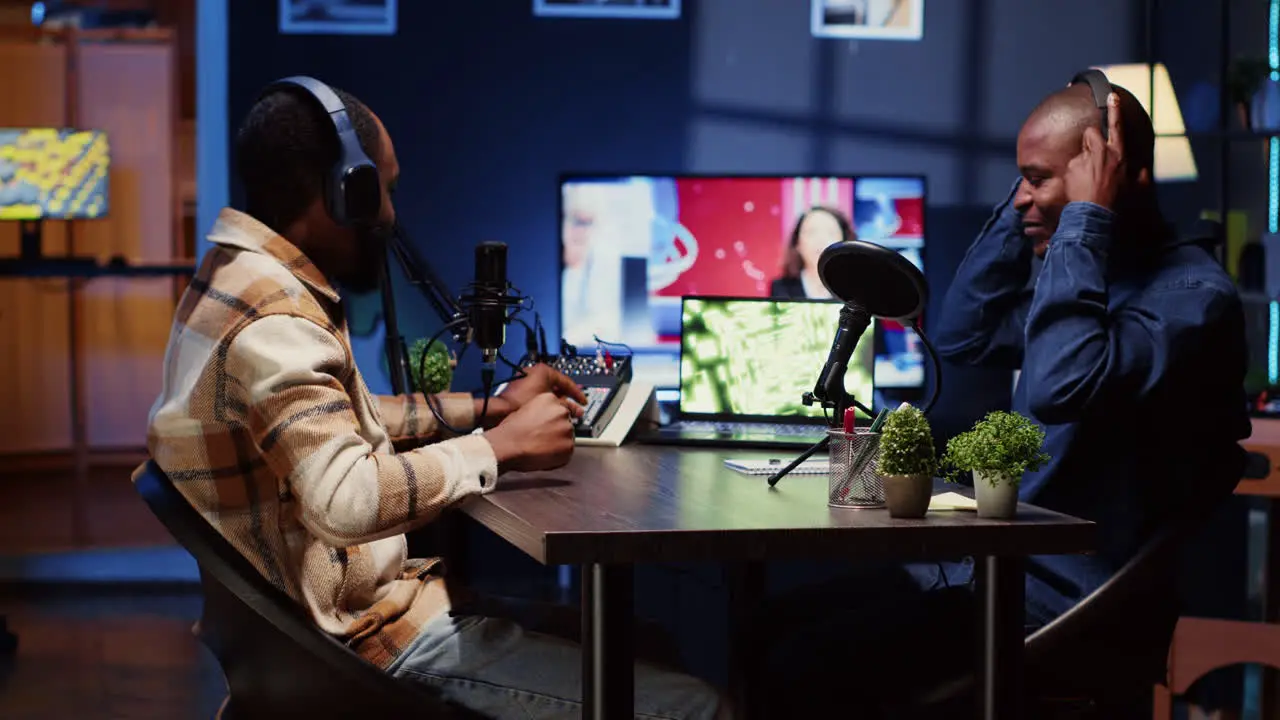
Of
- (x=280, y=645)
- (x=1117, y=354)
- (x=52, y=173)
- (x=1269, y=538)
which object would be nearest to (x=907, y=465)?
(x=1117, y=354)

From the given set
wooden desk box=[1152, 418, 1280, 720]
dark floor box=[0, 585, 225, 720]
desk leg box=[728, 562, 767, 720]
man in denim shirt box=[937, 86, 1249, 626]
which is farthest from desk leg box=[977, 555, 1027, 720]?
dark floor box=[0, 585, 225, 720]

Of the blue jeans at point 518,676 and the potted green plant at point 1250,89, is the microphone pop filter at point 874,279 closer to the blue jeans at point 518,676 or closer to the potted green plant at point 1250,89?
the blue jeans at point 518,676

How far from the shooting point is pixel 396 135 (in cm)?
453

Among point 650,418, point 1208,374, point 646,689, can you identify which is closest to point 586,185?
point 650,418

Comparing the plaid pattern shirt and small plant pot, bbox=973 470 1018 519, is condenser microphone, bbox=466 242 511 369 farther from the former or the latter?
small plant pot, bbox=973 470 1018 519

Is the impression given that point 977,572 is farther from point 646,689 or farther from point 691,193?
point 691,193

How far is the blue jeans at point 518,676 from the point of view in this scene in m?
1.62

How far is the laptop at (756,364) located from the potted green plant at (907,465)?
958mm

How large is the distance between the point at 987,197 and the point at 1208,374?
268 cm

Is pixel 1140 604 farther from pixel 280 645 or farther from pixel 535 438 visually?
pixel 280 645

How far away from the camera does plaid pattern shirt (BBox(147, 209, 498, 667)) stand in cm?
152

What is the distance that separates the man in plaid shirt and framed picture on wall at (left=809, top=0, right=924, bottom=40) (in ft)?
9.76

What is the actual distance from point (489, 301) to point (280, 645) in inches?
25.1

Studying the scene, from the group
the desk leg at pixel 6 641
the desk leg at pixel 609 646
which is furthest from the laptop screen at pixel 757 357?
the desk leg at pixel 6 641
